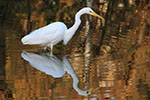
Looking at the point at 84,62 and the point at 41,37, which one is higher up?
the point at 41,37

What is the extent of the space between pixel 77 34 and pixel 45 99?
5.22m

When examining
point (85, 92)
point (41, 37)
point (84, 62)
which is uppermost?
point (41, 37)

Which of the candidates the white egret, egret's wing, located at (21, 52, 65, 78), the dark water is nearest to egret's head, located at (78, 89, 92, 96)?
the dark water

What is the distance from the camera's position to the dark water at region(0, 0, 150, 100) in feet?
24.4

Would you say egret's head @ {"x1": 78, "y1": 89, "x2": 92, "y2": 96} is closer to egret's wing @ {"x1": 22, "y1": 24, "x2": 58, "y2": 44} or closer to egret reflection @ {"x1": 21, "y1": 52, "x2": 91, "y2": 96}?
egret reflection @ {"x1": 21, "y1": 52, "x2": 91, "y2": 96}

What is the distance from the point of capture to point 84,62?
30.1 feet

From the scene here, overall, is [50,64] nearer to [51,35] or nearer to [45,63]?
[45,63]

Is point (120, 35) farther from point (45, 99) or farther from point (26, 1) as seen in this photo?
point (26, 1)

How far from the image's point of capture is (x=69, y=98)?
7.05 metres

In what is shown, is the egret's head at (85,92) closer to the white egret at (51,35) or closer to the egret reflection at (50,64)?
the egret reflection at (50,64)

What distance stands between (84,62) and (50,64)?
0.77 m

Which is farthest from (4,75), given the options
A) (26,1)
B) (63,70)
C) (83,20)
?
(26,1)

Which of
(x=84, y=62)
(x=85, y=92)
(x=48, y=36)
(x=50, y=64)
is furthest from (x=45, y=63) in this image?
(x=85, y=92)

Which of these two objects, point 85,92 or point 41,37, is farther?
point 41,37
